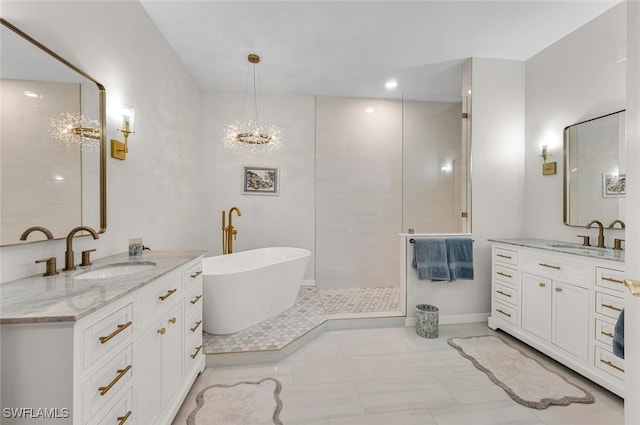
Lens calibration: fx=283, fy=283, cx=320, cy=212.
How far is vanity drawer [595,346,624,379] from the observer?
1.85 m

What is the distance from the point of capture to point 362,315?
3176mm

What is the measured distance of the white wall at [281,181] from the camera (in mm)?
4082

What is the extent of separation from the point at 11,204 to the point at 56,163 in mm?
342

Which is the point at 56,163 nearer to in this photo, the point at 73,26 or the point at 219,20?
the point at 73,26

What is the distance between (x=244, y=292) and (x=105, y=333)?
161 centimetres

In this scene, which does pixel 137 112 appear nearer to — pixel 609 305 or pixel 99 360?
pixel 99 360

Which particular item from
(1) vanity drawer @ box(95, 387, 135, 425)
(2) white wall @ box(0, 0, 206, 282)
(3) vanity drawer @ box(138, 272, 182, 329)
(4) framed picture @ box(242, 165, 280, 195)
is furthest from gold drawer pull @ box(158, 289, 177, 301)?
(4) framed picture @ box(242, 165, 280, 195)

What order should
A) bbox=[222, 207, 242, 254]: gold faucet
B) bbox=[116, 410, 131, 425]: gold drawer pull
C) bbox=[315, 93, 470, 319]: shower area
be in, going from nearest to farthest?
bbox=[116, 410, 131, 425]: gold drawer pull
bbox=[222, 207, 242, 254]: gold faucet
bbox=[315, 93, 470, 319]: shower area

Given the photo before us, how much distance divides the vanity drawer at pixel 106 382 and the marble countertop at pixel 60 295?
0.26 meters

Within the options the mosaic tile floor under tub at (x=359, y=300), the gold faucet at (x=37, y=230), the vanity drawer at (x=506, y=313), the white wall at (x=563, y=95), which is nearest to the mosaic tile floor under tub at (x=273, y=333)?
the mosaic tile floor under tub at (x=359, y=300)

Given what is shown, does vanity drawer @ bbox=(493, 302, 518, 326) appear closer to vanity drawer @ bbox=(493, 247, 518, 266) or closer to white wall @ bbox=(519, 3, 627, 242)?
vanity drawer @ bbox=(493, 247, 518, 266)

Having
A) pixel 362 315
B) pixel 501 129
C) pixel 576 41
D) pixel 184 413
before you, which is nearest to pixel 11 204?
pixel 184 413

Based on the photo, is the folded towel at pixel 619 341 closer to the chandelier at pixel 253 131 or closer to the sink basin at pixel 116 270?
the sink basin at pixel 116 270

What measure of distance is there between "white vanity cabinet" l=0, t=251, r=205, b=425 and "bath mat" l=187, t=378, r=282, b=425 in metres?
0.20
